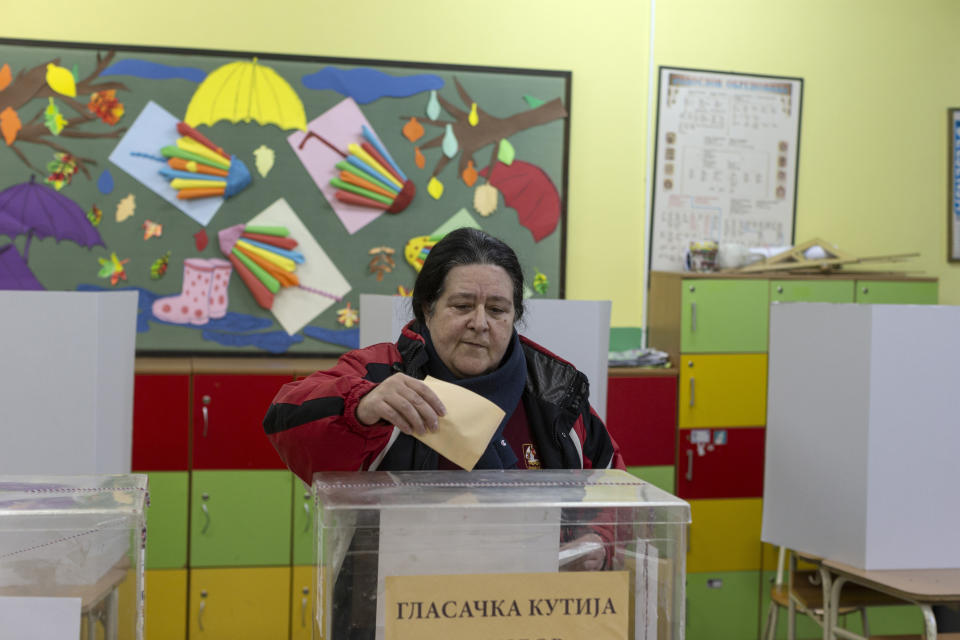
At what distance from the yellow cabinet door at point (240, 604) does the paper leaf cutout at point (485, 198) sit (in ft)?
5.68

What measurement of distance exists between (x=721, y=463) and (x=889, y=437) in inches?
64.9

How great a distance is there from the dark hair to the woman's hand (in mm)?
543

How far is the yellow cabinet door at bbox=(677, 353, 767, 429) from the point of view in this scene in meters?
4.09

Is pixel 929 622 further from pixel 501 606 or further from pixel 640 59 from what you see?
pixel 640 59

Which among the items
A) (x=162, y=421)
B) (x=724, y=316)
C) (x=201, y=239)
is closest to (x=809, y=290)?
(x=724, y=316)

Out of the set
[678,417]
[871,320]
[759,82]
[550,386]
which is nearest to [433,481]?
[550,386]

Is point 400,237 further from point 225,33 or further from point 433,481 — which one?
point 433,481

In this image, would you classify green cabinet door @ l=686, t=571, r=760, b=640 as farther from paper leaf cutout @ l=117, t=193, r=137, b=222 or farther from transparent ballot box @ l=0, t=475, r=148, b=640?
transparent ballot box @ l=0, t=475, r=148, b=640

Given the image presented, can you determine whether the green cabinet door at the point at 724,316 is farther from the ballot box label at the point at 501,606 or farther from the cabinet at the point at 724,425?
the ballot box label at the point at 501,606

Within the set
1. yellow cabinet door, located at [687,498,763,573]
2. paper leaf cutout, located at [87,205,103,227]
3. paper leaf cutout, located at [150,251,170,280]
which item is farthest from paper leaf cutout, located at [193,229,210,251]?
yellow cabinet door, located at [687,498,763,573]

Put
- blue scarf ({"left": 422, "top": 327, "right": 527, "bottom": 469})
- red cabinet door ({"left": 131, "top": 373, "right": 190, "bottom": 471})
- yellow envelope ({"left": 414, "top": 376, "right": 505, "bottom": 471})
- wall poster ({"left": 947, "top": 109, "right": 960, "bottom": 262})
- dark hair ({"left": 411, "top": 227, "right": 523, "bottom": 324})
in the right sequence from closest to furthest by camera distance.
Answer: yellow envelope ({"left": 414, "top": 376, "right": 505, "bottom": 471}) < blue scarf ({"left": 422, "top": 327, "right": 527, "bottom": 469}) < dark hair ({"left": 411, "top": 227, "right": 523, "bottom": 324}) < red cabinet door ({"left": 131, "top": 373, "right": 190, "bottom": 471}) < wall poster ({"left": 947, "top": 109, "right": 960, "bottom": 262})

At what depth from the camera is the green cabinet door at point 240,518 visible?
12.2 feet

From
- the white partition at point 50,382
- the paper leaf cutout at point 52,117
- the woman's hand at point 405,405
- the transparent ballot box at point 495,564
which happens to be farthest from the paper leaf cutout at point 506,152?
the transparent ballot box at point 495,564

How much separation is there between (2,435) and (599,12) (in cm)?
316
